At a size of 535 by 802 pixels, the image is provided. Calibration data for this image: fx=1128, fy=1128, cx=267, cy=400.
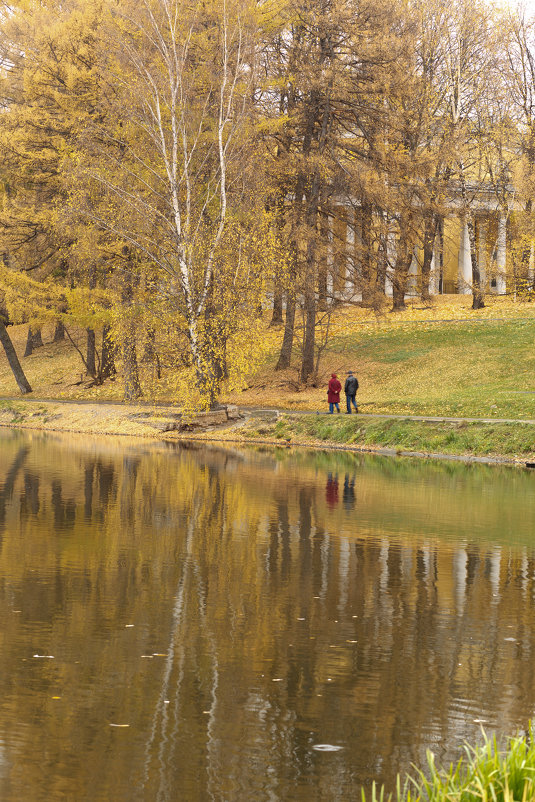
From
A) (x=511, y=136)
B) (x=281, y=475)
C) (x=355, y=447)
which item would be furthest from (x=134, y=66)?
(x=511, y=136)

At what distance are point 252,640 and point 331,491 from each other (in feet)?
36.2

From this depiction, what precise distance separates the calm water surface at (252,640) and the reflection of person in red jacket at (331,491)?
0.13 metres

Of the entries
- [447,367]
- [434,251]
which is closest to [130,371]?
[447,367]

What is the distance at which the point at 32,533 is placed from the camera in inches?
578

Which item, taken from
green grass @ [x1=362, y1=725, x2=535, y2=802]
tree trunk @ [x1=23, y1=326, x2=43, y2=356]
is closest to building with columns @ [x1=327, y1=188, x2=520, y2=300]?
tree trunk @ [x1=23, y1=326, x2=43, y2=356]

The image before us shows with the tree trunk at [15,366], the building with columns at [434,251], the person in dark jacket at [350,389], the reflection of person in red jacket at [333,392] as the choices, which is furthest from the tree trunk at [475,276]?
the tree trunk at [15,366]

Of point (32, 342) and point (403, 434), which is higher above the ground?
point (32, 342)

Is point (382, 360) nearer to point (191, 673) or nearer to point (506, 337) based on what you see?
point (506, 337)

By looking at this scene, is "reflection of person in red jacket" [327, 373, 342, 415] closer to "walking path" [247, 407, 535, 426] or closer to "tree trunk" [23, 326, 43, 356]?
"walking path" [247, 407, 535, 426]

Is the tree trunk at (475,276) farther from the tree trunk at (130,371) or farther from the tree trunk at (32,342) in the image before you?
the tree trunk at (32,342)

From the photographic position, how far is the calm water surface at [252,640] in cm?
648

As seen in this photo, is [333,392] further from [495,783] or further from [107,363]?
[495,783]

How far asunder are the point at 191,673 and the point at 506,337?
127ft

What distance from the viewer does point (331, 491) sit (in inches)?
797
